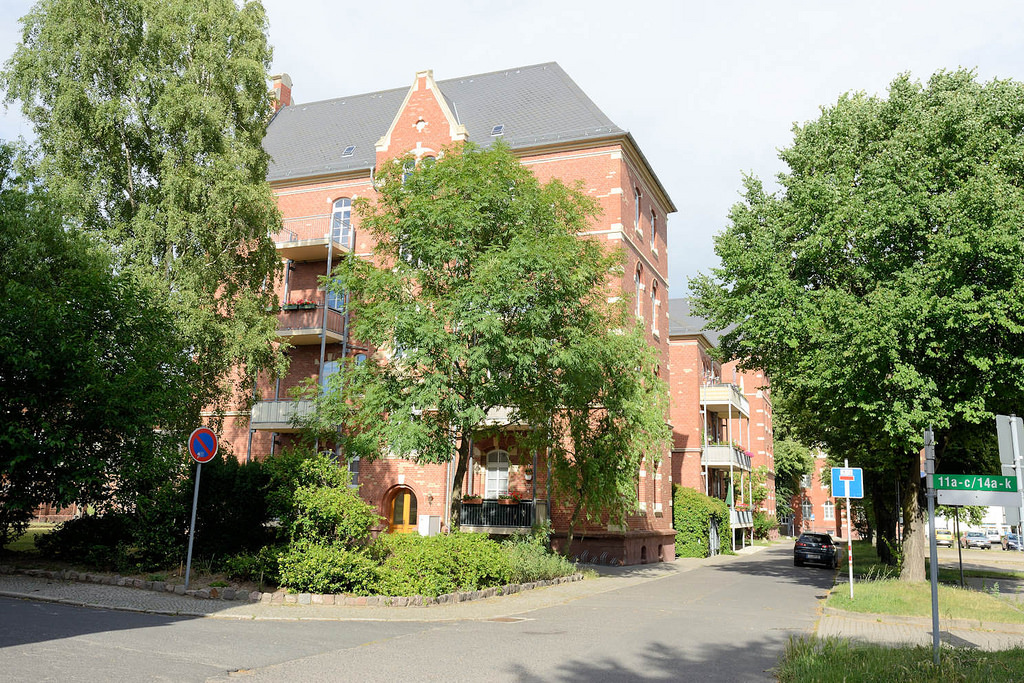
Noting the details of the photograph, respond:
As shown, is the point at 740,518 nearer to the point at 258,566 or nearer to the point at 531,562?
the point at 531,562

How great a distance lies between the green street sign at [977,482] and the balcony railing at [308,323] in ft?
71.0

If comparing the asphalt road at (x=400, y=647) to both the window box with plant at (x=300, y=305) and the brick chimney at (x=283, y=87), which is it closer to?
the window box with plant at (x=300, y=305)

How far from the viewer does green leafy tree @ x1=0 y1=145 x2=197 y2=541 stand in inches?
562

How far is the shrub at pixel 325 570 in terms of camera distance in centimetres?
1268

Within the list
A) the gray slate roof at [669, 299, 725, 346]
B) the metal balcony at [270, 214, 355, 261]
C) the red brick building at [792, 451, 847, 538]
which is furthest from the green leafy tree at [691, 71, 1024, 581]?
the red brick building at [792, 451, 847, 538]

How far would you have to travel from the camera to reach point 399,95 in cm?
3556

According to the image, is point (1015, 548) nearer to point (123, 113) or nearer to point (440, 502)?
point (440, 502)

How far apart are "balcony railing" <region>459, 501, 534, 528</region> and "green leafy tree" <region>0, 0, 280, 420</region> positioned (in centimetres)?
778

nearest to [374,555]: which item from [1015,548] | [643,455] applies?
[643,455]

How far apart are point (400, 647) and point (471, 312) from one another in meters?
7.69

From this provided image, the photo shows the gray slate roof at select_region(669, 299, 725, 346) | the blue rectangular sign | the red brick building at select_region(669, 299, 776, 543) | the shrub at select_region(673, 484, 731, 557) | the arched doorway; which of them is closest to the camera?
the blue rectangular sign

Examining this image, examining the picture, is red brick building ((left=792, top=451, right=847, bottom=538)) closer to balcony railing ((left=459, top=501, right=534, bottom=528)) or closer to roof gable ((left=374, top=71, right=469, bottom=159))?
balcony railing ((left=459, top=501, right=534, bottom=528))

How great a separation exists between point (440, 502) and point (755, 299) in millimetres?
12903

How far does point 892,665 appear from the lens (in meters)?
7.50
